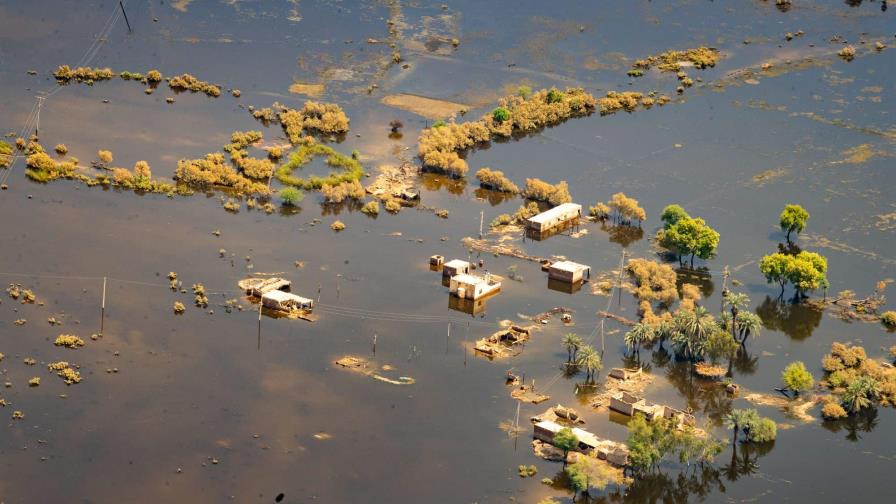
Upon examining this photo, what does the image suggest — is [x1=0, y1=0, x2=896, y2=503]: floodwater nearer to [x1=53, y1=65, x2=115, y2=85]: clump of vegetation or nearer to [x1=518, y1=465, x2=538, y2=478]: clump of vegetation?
[x1=518, y1=465, x2=538, y2=478]: clump of vegetation

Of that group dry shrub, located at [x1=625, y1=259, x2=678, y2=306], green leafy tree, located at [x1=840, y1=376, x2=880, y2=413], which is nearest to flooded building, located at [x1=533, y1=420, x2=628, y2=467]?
green leafy tree, located at [x1=840, y1=376, x2=880, y2=413]

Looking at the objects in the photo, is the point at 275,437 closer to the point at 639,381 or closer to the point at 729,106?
the point at 639,381

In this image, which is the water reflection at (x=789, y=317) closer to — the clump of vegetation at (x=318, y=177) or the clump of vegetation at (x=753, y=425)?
the clump of vegetation at (x=753, y=425)

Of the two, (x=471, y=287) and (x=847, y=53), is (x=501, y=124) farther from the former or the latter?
(x=847, y=53)

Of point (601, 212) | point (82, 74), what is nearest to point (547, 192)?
point (601, 212)

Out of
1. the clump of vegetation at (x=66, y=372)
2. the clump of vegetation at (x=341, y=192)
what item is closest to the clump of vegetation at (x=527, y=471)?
the clump of vegetation at (x=66, y=372)
